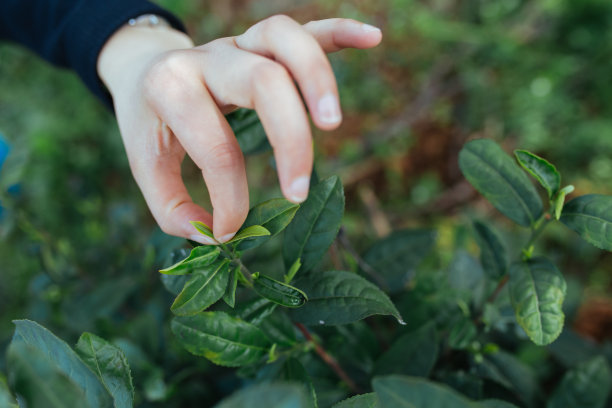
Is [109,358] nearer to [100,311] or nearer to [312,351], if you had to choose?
[312,351]

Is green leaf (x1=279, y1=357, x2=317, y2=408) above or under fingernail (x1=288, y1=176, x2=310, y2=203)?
under

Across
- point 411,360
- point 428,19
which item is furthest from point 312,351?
point 428,19

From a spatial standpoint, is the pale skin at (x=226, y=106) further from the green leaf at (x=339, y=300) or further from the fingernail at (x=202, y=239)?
the green leaf at (x=339, y=300)

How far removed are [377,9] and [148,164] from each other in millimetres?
2768

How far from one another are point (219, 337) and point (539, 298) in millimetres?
542

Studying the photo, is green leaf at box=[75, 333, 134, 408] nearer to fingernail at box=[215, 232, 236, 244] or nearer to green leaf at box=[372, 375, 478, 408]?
fingernail at box=[215, 232, 236, 244]

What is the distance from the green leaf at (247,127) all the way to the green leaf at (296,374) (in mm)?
431

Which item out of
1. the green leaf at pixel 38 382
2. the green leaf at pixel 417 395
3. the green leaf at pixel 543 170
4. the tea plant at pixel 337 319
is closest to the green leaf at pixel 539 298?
the tea plant at pixel 337 319

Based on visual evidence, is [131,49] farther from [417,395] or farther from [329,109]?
[417,395]

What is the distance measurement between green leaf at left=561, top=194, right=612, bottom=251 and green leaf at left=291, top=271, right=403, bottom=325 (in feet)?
1.09

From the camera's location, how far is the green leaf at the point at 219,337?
27.8 inches

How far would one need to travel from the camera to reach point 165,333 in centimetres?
131

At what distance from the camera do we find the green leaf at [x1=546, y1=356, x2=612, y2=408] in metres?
0.90

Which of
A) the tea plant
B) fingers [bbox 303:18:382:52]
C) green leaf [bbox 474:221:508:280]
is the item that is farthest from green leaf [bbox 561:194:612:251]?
fingers [bbox 303:18:382:52]
